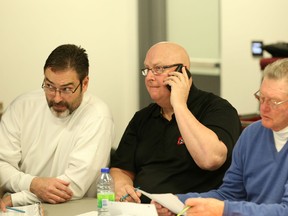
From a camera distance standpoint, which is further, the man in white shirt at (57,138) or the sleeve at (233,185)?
the man in white shirt at (57,138)

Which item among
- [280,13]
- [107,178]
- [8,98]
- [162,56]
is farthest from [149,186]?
[280,13]

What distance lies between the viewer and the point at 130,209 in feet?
6.78

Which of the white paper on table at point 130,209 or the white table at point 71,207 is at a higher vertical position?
the white paper on table at point 130,209

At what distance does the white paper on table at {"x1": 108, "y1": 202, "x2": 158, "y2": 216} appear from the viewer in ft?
6.73

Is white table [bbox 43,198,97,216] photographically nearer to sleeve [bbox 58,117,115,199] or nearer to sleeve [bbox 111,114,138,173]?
sleeve [bbox 58,117,115,199]

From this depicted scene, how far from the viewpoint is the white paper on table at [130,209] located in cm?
205

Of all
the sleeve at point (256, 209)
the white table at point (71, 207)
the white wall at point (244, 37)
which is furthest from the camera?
the white wall at point (244, 37)

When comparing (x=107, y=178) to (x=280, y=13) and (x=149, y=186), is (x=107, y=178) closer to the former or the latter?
(x=149, y=186)

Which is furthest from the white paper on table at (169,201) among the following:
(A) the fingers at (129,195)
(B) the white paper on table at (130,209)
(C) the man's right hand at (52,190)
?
(C) the man's right hand at (52,190)

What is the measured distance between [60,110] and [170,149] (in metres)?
0.64

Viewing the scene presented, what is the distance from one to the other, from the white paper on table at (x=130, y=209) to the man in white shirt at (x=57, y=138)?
→ 60 cm

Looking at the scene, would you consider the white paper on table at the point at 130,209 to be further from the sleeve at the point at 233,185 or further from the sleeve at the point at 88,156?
the sleeve at the point at 88,156

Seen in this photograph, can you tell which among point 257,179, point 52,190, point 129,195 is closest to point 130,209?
point 129,195

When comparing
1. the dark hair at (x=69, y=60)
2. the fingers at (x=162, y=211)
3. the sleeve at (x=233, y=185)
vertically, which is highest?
the dark hair at (x=69, y=60)
